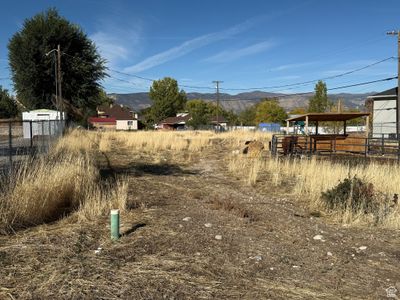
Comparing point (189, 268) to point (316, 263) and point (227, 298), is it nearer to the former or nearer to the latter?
point (227, 298)

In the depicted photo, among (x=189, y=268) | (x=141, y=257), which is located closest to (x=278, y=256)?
(x=189, y=268)

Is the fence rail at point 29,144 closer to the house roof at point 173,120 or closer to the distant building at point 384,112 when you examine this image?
the distant building at point 384,112

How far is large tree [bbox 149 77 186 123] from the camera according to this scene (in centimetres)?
11331

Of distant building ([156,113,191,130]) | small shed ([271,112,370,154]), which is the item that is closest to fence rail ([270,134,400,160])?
small shed ([271,112,370,154])

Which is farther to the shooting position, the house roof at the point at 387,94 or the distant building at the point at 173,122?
the distant building at the point at 173,122

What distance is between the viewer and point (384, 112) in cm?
4791

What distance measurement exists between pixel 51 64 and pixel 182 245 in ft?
→ 126

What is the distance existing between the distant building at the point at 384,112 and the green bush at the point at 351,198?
39255mm

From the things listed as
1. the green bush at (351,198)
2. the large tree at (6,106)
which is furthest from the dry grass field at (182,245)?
the large tree at (6,106)

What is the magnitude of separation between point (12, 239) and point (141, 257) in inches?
74.6

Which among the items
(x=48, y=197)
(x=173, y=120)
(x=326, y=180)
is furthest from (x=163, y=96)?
(x=48, y=197)

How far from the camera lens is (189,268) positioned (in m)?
5.04

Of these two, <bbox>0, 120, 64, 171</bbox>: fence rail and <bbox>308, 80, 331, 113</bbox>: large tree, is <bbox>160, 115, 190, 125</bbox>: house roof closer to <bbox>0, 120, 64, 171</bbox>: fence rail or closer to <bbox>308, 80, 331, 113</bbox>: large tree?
<bbox>308, 80, 331, 113</bbox>: large tree

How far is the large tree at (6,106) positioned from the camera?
2729 inches
